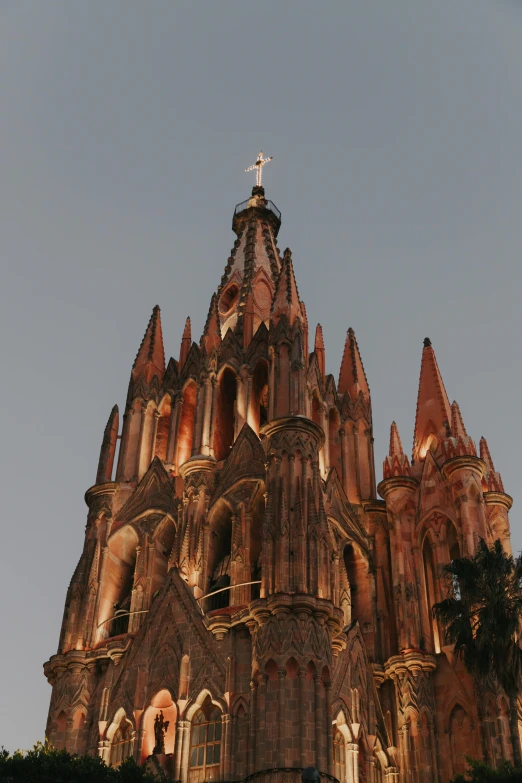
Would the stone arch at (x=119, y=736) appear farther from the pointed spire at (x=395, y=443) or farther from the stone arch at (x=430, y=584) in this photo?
the pointed spire at (x=395, y=443)

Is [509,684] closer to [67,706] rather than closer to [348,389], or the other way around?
[67,706]

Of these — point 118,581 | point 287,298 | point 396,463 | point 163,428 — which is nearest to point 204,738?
point 118,581

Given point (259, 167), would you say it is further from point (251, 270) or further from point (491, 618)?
point (491, 618)

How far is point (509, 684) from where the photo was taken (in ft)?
100

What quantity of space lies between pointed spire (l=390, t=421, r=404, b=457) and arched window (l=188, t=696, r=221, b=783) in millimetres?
14302

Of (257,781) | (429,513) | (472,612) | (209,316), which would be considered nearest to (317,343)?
(209,316)

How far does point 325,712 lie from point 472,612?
5.50 metres

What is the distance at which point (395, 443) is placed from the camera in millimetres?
44094

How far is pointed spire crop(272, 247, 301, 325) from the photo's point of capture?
42750mm

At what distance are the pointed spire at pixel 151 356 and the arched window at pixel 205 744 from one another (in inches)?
690

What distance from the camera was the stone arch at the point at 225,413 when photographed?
1694 inches

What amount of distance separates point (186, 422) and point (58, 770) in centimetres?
1995

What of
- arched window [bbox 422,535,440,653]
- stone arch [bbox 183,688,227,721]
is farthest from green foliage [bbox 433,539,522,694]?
stone arch [bbox 183,688,227,721]

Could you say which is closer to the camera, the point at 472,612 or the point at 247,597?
the point at 472,612
